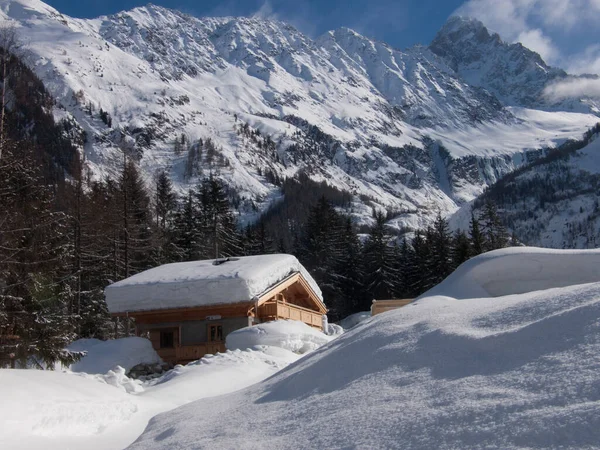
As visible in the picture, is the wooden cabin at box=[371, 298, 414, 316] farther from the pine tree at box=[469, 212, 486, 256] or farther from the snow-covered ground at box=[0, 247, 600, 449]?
the pine tree at box=[469, 212, 486, 256]

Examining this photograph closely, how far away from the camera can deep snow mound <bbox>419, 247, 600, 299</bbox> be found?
9102 mm

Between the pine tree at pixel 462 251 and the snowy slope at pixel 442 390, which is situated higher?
the pine tree at pixel 462 251

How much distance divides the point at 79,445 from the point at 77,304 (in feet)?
76.0

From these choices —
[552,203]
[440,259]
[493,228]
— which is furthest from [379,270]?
[552,203]

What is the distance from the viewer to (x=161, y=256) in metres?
40.0

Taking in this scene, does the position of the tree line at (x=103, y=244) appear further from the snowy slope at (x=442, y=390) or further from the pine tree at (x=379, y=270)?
the snowy slope at (x=442, y=390)

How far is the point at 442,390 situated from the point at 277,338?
607 inches

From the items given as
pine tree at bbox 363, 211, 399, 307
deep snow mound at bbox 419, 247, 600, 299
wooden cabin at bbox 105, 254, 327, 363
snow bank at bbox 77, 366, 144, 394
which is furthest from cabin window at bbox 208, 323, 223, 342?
pine tree at bbox 363, 211, 399, 307

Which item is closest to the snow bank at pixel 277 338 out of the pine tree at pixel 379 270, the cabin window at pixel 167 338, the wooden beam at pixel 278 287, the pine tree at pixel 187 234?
the wooden beam at pixel 278 287

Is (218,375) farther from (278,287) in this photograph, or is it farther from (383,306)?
(278,287)

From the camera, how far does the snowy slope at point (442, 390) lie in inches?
141

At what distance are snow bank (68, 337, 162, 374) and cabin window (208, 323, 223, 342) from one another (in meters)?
2.55

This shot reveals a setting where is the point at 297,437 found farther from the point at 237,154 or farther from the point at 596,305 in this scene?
the point at 237,154

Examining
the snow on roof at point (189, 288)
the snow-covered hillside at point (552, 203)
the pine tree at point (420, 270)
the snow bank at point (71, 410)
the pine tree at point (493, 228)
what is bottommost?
the snow bank at point (71, 410)
